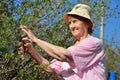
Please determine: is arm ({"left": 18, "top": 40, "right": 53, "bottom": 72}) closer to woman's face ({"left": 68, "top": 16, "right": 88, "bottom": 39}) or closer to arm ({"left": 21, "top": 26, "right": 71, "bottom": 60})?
arm ({"left": 21, "top": 26, "right": 71, "bottom": 60})

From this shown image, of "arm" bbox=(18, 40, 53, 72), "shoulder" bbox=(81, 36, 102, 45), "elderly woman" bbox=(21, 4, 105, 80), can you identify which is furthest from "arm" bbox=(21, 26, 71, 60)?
"arm" bbox=(18, 40, 53, 72)

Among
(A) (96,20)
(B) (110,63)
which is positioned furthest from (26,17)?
(B) (110,63)

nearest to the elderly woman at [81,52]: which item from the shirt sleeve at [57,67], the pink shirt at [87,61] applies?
the pink shirt at [87,61]

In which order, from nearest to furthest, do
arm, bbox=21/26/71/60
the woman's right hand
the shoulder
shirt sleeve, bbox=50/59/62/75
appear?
arm, bbox=21/26/71/60
the shoulder
the woman's right hand
shirt sleeve, bbox=50/59/62/75

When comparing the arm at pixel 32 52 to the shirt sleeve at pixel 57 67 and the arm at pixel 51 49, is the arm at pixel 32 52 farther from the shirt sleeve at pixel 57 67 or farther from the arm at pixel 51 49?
the arm at pixel 51 49

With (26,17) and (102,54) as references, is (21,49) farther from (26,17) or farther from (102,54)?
(102,54)

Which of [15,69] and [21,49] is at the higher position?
[21,49]

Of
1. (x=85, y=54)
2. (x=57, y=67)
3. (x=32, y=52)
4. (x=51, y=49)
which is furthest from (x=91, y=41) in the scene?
(x=32, y=52)

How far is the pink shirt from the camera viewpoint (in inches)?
155

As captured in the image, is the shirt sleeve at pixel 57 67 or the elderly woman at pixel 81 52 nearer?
the elderly woman at pixel 81 52

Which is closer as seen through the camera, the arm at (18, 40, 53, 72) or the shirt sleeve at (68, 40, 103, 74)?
the shirt sleeve at (68, 40, 103, 74)

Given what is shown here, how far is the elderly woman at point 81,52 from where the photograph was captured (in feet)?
12.7

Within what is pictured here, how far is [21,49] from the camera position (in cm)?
427

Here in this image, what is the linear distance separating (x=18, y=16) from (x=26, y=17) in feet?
0.65
